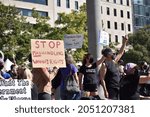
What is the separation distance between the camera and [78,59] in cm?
5225

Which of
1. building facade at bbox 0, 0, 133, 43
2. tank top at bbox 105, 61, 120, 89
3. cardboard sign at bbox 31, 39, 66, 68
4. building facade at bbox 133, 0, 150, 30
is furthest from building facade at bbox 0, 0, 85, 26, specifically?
cardboard sign at bbox 31, 39, 66, 68

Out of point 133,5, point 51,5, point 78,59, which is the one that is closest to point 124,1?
point 133,5

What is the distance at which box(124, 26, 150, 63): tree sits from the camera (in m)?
72.6

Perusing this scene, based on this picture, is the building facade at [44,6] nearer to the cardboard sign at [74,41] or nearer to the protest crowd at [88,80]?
the cardboard sign at [74,41]

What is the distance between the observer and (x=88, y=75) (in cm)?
1080

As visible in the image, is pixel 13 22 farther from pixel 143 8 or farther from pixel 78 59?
pixel 143 8

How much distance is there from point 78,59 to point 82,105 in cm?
4494

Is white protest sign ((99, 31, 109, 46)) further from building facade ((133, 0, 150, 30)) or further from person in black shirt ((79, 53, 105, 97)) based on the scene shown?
building facade ((133, 0, 150, 30))

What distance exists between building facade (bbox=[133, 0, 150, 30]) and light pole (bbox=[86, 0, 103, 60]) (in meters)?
87.3

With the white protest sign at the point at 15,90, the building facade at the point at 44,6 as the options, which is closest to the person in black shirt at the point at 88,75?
the white protest sign at the point at 15,90

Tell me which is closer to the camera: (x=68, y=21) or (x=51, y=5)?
(x=68, y=21)

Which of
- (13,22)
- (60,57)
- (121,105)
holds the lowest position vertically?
(121,105)

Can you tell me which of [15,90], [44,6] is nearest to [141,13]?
[44,6]

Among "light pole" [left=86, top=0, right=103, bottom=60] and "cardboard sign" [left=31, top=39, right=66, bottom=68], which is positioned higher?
"light pole" [left=86, top=0, right=103, bottom=60]
